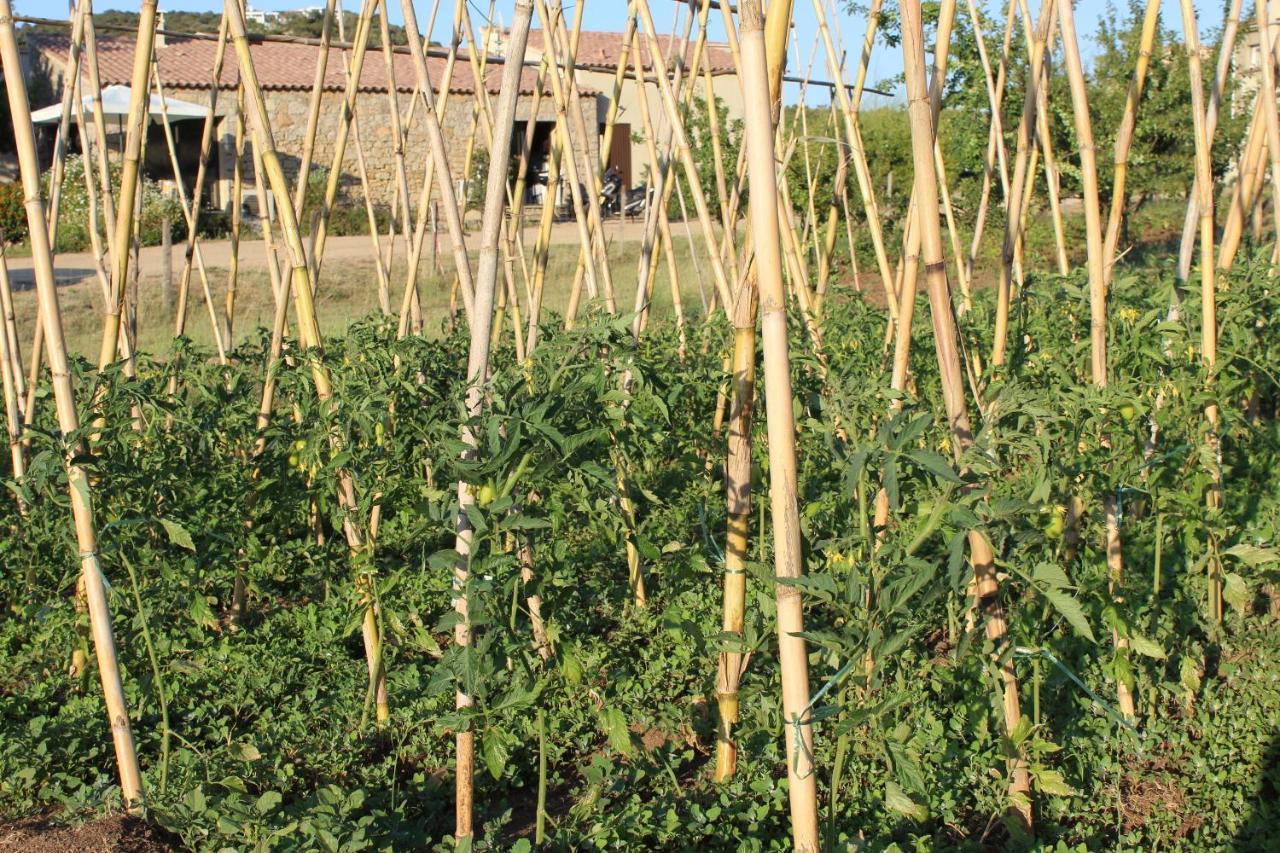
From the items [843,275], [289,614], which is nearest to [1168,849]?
[289,614]

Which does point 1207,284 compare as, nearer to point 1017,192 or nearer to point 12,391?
point 1017,192

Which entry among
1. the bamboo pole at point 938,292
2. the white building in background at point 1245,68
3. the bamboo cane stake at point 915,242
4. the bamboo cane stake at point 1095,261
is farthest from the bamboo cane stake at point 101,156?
the white building in background at point 1245,68

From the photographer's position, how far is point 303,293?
7.80 feet

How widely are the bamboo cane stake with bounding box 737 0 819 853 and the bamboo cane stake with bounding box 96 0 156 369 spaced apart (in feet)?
4.33

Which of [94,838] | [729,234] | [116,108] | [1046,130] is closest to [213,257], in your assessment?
[116,108]

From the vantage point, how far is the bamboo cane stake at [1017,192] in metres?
2.48

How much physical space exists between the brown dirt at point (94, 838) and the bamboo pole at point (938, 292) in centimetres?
150

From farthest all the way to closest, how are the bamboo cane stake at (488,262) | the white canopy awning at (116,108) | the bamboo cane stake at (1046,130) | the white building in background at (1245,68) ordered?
the white canopy awning at (116,108)
the white building in background at (1245,68)
the bamboo cane stake at (1046,130)
the bamboo cane stake at (488,262)

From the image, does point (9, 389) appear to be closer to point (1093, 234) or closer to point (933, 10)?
point (1093, 234)

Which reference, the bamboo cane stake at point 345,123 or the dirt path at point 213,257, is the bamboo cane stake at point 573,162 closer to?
the bamboo cane stake at point 345,123

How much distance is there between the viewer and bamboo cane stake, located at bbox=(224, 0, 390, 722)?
2.29 m

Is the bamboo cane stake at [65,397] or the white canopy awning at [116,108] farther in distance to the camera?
the white canopy awning at [116,108]

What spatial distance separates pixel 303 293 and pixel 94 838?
109 centimetres

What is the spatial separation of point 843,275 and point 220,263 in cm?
669
